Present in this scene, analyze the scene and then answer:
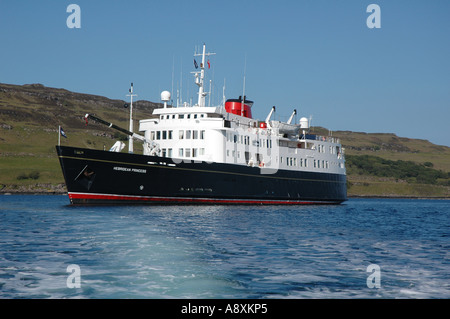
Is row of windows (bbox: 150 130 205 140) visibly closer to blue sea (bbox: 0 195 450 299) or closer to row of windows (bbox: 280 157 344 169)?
row of windows (bbox: 280 157 344 169)

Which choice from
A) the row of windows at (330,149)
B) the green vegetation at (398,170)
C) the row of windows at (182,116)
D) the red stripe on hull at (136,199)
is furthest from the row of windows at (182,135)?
the green vegetation at (398,170)

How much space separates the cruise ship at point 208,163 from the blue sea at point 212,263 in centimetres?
1131

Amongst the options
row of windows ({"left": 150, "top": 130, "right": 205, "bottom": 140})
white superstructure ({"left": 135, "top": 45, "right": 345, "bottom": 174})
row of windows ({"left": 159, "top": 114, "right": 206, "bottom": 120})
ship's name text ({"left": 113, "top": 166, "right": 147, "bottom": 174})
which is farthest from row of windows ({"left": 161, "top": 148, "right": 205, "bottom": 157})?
ship's name text ({"left": 113, "top": 166, "right": 147, "bottom": 174})

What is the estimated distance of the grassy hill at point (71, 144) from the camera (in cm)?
9362

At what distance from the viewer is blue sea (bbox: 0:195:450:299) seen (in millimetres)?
10742

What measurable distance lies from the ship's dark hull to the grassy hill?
51.5 metres

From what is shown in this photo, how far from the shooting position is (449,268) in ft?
47.2

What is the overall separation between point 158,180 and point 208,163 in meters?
4.99

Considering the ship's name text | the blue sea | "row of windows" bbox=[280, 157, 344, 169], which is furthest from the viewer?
"row of windows" bbox=[280, 157, 344, 169]

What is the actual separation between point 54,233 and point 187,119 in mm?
24710

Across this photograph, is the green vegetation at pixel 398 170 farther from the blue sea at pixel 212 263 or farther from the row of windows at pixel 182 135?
the blue sea at pixel 212 263

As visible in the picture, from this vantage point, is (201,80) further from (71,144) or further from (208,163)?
(71,144)
